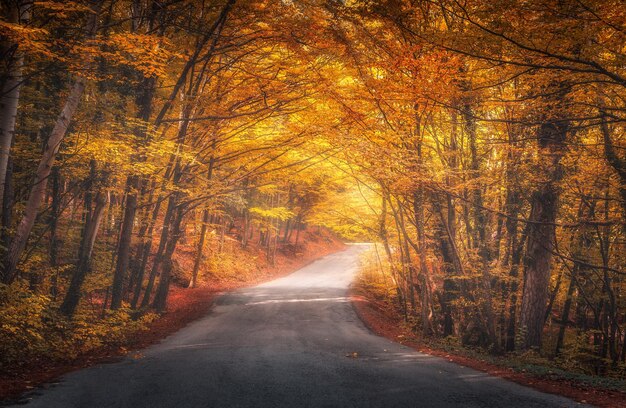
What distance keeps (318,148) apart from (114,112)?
267 inches

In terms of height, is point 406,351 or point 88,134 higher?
point 88,134

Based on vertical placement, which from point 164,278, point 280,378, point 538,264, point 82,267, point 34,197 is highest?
point 34,197

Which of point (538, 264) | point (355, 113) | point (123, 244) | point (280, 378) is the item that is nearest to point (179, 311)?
point (123, 244)

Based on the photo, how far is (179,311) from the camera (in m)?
15.2

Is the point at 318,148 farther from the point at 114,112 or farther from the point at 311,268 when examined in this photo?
the point at 311,268

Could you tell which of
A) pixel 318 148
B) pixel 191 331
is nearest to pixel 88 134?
pixel 191 331

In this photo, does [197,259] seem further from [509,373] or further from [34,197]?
[509,373]

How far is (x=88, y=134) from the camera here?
8.82 m

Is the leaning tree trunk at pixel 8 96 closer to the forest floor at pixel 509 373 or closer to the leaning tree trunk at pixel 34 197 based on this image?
the leaning tree trunk at pixel 34 197

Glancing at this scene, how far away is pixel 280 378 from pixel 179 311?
10324mm

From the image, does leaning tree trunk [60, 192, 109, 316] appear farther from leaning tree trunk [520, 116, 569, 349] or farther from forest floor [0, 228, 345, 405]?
leaning tree trunk [520, 116, 569, 349]

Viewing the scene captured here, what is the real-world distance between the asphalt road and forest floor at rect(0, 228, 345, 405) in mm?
418

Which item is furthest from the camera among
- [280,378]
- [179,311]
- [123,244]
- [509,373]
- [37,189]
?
[179,311]

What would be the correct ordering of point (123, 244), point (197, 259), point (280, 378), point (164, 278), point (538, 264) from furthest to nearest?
1. point (197, 259)
2. point (164, 278)
3. point (123, 244)
4. point (538, 264)
5. point (280, 378)
